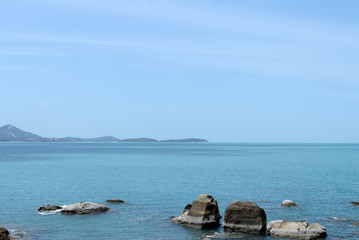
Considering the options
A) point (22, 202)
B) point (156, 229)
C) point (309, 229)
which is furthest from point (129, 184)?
point (309, 229)

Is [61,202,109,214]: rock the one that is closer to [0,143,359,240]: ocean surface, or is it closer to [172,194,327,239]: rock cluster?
[0,143,359,240]: ocean surface

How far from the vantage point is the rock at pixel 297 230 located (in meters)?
36.8

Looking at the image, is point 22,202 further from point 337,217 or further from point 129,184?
point 337,217

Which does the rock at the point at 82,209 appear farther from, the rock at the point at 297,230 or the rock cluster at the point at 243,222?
the rock at the point at 297,230

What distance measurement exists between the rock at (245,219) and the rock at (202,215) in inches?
64.8

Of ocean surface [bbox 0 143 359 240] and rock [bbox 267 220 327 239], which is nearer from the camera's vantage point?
rock [bbox 267 220 327 239]

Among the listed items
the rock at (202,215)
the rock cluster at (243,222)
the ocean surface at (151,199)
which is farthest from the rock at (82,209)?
the rock at (202,215)

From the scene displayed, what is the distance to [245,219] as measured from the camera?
40.0 metres

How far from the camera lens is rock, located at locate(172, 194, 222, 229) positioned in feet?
135

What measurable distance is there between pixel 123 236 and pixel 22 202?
81.3 ft

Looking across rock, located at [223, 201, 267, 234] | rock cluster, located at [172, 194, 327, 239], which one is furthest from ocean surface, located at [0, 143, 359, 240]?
rock, located at [223, 201, 267, 234]

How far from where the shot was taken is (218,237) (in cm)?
3753

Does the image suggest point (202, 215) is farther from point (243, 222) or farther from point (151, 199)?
point (151, 199)

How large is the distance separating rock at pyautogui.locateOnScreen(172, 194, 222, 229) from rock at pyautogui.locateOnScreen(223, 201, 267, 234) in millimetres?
1646
